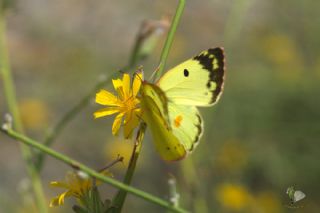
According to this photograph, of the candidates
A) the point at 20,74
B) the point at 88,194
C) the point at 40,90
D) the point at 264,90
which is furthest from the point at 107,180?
the point at 20,74

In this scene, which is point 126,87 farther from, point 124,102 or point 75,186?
point 75,186

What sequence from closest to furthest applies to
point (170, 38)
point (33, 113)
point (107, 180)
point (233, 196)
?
point (107, 180) → point (170, 38) → point (233, 196) → point (33, 113)

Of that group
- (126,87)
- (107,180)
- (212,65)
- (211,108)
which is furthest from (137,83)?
(211,108)

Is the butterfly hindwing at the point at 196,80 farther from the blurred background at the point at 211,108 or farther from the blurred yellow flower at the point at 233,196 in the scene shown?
the blurred yellow flower at the point at 233,196

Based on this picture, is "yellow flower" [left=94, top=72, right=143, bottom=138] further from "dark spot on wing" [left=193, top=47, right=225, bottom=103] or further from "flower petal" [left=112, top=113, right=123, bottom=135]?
"dark spot on wing" [left=193, top=47, right=225, bottom=103]

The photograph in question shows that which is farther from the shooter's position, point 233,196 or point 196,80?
point 233,196

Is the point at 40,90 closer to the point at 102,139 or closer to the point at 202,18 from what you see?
the point at 102,139

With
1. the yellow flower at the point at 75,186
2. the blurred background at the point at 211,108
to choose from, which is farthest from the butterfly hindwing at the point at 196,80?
the blurred background at the point at 211,108

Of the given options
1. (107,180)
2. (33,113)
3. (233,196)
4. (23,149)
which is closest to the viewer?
(107,180)
